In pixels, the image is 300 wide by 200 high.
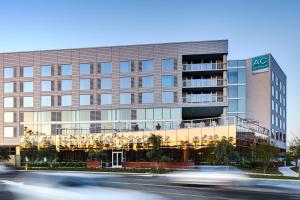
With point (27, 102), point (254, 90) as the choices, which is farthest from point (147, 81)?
point (254, 90)

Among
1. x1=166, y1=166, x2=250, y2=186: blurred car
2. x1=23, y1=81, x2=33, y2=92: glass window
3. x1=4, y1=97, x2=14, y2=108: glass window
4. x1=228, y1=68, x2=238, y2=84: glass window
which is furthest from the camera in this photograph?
x1=228, y1=68, x2=238, y2=84: glass window

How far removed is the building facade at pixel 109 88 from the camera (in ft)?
214

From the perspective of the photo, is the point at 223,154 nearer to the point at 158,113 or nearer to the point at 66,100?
the point at 158,113

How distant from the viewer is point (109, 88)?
6856 cm

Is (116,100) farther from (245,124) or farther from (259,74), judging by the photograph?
(259,74)

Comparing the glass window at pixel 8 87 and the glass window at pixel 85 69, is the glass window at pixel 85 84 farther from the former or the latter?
the glass window at pixel 8 87

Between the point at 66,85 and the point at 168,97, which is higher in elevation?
the point at 66,85

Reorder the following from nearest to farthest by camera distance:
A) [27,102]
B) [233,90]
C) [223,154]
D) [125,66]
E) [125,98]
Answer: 1. [223,154]
2. [125,98]
3. [125,66]
4. [27,102]
5. [233,90]

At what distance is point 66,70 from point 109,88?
827 centimetres

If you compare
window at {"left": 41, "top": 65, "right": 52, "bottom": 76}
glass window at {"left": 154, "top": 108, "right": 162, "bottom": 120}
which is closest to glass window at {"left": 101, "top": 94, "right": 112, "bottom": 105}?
glass window at {"left": 154, "top": 108, "right": 162, "bottom": 120}

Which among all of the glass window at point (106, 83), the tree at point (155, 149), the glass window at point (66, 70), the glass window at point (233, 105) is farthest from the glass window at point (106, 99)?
the glass window at point (233, 105)

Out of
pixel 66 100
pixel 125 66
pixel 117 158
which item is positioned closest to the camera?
pixel 117 158

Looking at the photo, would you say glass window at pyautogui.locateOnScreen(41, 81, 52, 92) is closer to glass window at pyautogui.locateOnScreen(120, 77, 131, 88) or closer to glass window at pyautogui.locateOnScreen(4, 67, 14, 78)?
glass window at pyautogui.locateOnScreen(4, 67, 14, 78)

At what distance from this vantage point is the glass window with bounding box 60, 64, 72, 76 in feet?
232
